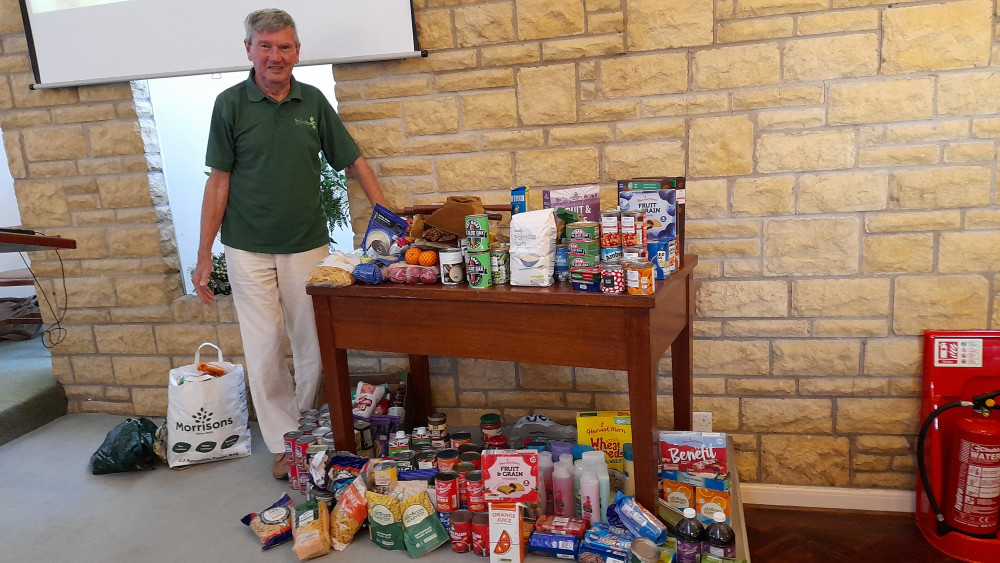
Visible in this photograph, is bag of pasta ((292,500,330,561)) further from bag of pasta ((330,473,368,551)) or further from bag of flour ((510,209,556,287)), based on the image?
bag of flour ((510,209,556,287))

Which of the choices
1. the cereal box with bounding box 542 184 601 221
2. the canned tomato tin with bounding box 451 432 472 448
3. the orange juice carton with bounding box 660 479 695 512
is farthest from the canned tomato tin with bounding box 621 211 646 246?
the canned tomato tin with bounding box 451 432 472 448

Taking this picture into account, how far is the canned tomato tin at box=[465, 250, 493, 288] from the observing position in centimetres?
196

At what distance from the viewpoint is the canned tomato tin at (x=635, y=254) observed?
5.80 ft

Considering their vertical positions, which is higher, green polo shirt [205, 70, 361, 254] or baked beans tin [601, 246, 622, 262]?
green polo shirt [205, 70, 361, 254]

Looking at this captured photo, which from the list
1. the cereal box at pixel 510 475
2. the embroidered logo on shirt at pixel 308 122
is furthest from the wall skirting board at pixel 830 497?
the embroidered logo on shirt at pixel 308 122

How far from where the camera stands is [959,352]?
2.22 meters

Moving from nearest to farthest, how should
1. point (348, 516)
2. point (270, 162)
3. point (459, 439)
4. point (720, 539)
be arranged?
point (720, 539)
point (348, 516)
point (459, 439)
point (270, 162)

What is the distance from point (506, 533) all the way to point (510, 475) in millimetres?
187

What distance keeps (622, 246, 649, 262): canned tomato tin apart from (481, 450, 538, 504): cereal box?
68 centimetres

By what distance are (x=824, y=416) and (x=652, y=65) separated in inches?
57.1

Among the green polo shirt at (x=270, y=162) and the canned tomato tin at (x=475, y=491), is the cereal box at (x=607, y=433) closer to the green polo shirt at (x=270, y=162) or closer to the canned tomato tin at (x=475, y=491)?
the canned tomato tin at (x=475, y=491)

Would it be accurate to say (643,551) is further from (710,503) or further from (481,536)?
(481,536)

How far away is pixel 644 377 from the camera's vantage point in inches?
70.1

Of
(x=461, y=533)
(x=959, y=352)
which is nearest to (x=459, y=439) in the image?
(x=461, y=533)
